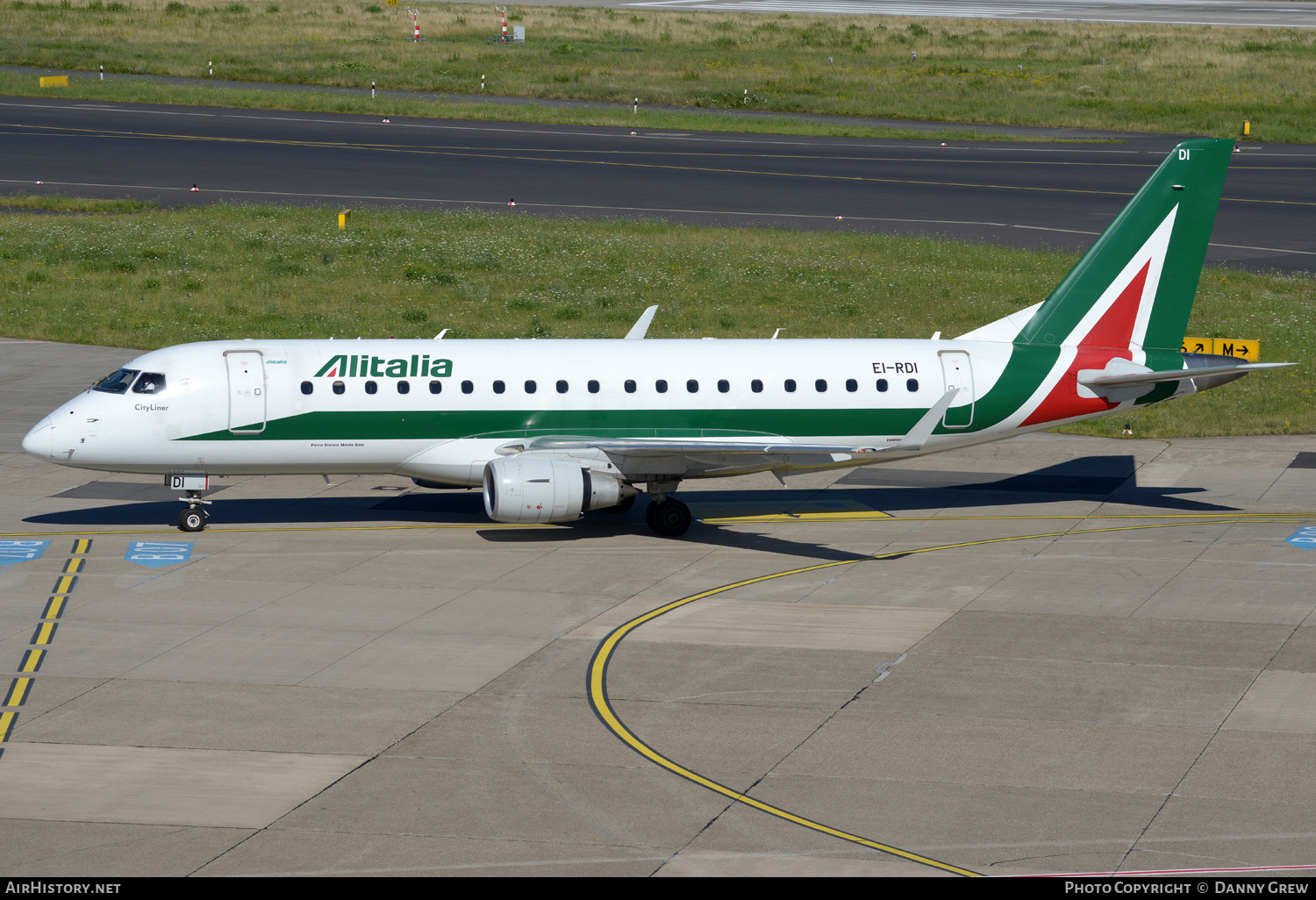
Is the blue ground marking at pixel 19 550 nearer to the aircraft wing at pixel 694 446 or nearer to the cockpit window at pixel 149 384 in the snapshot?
the cockpit window at pixel 149 384

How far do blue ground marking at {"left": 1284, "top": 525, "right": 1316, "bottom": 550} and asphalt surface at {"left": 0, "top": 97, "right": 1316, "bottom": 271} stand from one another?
90.4 feet

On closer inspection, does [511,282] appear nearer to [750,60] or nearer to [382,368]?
[382,368]

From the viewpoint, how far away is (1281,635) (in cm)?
2694

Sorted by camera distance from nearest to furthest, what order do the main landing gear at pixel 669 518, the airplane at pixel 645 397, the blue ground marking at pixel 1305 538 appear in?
the airplane at pixel 645 397
the blue ground marking at pixel 1305 538
the main landing gear at pixel 669 518

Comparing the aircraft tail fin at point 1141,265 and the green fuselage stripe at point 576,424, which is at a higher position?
the aircraft tail fin at point 1141,265

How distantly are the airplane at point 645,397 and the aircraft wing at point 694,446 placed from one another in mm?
68

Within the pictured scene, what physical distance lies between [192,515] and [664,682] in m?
14.1

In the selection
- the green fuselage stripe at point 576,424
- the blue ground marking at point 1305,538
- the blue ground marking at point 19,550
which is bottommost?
the blue ground marking at point 1305,538

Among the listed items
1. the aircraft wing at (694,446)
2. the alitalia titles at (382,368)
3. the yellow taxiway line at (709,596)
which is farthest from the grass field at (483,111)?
the alitalia titles at (382,368)

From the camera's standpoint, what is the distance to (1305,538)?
33531 mm

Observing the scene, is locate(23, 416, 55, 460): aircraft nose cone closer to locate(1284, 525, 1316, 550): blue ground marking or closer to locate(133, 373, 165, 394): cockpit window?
locate(133, 373, 165, 394): cockpit window

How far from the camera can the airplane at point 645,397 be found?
1262 inches

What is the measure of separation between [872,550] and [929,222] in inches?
1402

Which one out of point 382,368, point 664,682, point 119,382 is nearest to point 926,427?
point 664,682
